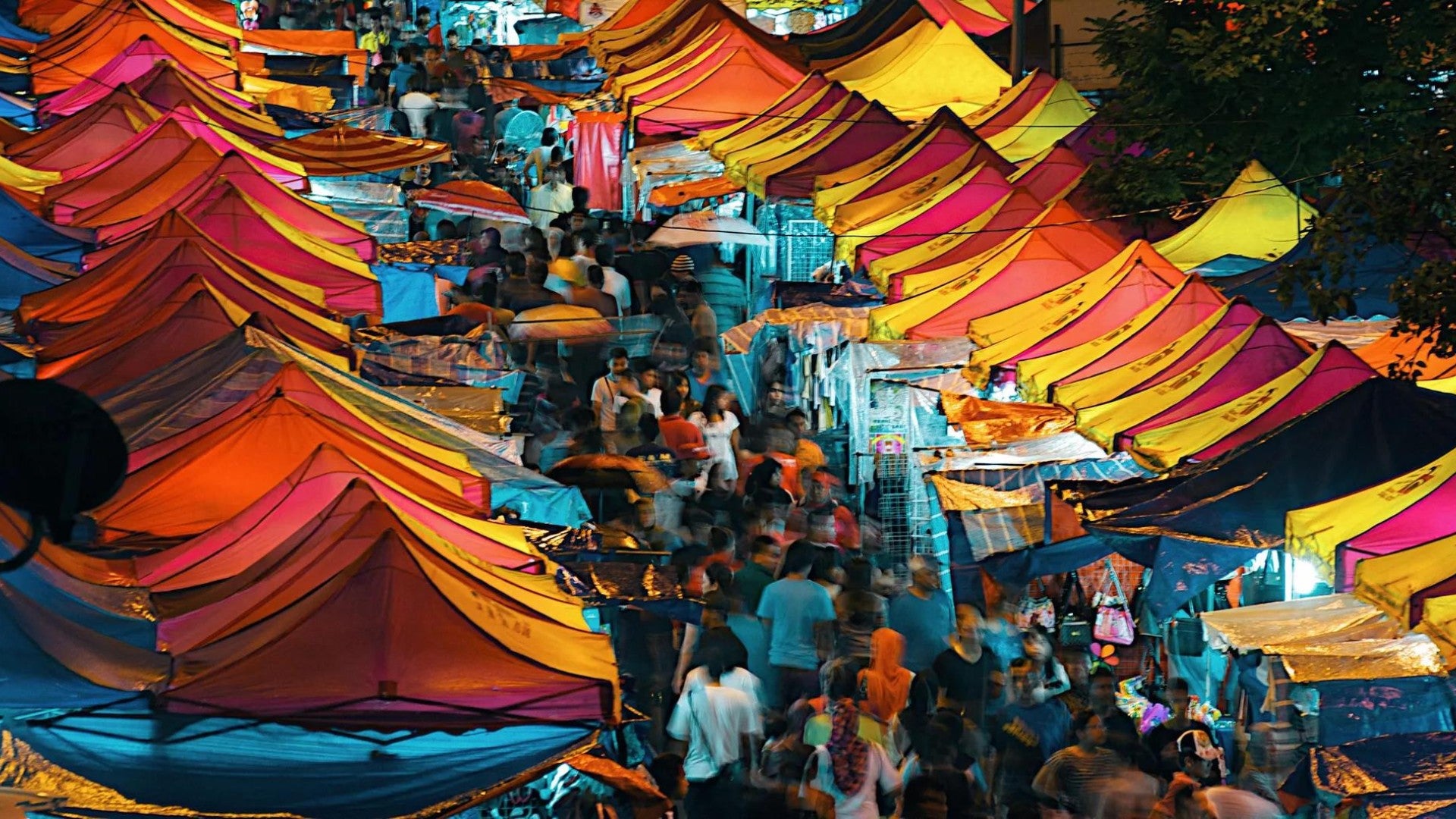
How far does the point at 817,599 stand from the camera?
51.2 ft

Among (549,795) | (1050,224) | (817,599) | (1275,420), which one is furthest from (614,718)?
(1050,224)

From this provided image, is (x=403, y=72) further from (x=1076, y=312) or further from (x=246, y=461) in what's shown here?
(x=246, y=461)

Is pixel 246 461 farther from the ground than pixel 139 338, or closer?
closer

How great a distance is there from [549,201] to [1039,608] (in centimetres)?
1092

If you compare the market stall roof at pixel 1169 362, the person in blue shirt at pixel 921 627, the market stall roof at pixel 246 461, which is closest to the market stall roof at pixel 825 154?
the market stall roof at pixel 1169 362

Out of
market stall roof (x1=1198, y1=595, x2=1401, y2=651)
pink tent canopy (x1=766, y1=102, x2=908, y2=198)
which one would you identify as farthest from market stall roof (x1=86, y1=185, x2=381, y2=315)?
market stall roof (x1=1198, y1=595, x2=1401, y2=651)

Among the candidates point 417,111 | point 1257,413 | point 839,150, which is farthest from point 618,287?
point 417,111

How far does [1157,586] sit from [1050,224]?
8126 mm

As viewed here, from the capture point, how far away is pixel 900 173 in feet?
93.4

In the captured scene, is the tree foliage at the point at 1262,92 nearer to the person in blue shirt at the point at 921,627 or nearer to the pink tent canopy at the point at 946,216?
the pink tent canopy at the point at 946,216

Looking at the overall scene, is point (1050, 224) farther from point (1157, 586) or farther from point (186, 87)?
point (186, 87)

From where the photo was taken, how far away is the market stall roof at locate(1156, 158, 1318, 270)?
25547 mm

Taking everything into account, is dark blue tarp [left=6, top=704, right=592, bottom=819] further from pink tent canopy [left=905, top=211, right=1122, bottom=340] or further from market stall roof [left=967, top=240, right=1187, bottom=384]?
pink tent canopy [left=905, top=211, right=1122, bottom=340]

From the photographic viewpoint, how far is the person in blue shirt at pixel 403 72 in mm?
33625
